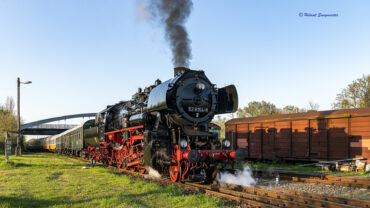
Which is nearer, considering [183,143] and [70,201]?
[70,201]

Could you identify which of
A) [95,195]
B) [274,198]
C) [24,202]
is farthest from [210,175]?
[24,202]

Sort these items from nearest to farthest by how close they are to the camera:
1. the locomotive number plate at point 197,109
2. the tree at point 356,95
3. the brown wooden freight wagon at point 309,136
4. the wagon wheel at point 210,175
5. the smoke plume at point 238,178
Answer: the smoke plume at point 238,178 → the wagon wheel at point 210,175 → the locomotive number plate at point 197,109 → the brown wooden freight wagon at point 309,136 → the tree at point 356,95

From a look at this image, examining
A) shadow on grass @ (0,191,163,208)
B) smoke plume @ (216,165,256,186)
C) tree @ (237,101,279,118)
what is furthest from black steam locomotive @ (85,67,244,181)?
tree @ (237,101,279,118)

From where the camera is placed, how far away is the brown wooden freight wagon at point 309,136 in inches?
539

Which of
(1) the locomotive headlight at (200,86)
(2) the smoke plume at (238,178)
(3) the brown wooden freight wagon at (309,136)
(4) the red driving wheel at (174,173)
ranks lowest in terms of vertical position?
(2) the smoke plume at (238,178)

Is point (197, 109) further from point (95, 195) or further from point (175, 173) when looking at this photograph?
point (95, 195)

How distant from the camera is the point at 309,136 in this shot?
15367 millimetres

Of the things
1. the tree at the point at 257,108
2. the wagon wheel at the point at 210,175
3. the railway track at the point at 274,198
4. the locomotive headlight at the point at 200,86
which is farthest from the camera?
the tree at the point at 257,108

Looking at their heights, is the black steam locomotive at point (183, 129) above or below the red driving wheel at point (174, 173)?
above

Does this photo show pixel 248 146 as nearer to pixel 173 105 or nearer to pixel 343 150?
pixel 343 150

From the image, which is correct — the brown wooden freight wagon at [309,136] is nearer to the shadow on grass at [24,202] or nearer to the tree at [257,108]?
the shadow on grass at [24,202]

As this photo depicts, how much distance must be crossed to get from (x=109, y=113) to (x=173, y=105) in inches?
281

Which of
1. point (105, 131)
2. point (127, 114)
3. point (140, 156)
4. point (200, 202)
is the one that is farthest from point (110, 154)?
point (200, 202)

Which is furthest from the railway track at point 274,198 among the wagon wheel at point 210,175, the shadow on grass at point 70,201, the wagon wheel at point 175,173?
the shadow on grass at point 70,201
